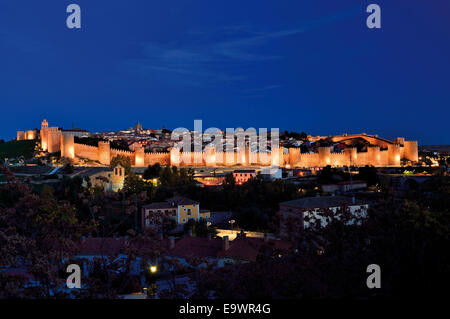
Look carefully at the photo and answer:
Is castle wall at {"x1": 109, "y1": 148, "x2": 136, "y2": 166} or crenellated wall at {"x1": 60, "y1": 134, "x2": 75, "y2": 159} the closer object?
crenellated wall at {"x1": 60, "y1": 134, "x2": 75, "y2": 159}

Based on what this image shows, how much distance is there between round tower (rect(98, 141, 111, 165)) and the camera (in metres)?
38.9

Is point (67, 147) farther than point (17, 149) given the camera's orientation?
No

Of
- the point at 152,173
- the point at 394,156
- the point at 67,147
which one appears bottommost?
the point at 152,173

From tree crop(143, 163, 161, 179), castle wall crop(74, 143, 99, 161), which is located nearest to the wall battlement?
castle wall crop(74, 143, 99, 161)

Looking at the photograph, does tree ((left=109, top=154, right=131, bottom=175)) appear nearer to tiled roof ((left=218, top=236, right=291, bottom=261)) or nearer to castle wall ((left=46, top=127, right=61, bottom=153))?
castle wall ((left=46, top=127, right=61, bottom=153))

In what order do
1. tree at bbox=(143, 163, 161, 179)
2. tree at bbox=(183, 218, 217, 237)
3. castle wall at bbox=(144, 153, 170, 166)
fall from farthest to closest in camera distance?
castle wall at bbox=(144, 153, 170, 166) < tree at bbox=(143, 163, 161, 179) < tree at bbox=(183, 218, 217, 237)

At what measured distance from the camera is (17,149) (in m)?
43.4

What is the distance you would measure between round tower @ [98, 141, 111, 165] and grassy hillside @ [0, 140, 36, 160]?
652 centimetres

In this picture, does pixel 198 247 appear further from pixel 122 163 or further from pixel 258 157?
pixel 258 157

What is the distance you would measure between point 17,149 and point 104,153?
426 inches

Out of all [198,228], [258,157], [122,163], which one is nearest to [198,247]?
[198,228]
